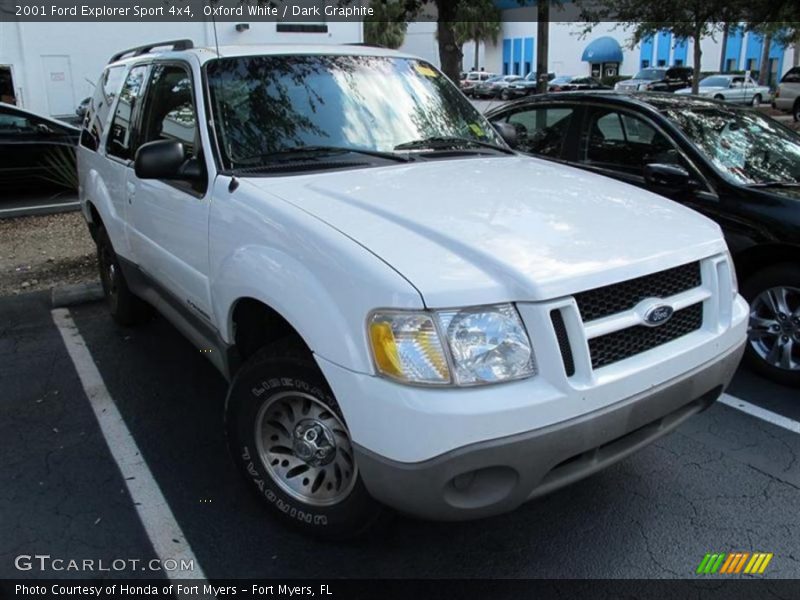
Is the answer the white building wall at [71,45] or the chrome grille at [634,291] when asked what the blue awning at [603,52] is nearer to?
the white building wall at [71,45]

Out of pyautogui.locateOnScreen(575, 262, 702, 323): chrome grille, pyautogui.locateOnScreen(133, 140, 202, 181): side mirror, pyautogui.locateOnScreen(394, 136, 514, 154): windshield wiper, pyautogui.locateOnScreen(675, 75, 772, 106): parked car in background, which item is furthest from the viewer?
pyautogui.locateOnScreen(675, 75, 772, 106): parked car in background

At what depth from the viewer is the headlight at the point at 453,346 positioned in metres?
2.17

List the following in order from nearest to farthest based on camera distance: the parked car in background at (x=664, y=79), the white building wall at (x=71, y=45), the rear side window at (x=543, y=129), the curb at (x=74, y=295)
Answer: the rear side window at (x=543, y=129), the curb at (x=74, y=295), the white building wall at (x=71, y=45), the parked car in background at (x=664, y=79)

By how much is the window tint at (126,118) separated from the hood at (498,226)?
1.90 metres

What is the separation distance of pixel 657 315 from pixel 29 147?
1035 cm

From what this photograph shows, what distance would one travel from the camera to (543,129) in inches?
231

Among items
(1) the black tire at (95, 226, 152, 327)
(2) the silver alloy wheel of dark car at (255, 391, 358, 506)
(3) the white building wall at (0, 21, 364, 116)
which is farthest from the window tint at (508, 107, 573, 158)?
(3) the white building wall at (0, 21, 364, 116)

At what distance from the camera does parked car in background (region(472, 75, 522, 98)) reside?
4644 cm

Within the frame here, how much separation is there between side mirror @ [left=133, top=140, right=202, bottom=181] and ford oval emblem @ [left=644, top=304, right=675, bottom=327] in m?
2.05

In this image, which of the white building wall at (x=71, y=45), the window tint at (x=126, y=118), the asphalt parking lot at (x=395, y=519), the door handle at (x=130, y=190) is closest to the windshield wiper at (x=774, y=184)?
the asphalt parking lot at (x=395, y=519)

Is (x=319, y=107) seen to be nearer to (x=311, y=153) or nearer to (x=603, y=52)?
(x=311, y=153)

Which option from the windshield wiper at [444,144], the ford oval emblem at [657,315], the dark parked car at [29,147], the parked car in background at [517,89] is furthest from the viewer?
the parked car in background at [517,89]

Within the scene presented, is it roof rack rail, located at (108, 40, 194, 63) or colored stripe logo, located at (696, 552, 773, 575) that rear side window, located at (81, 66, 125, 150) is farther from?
colored stripe logo, located at (696, 552, 773, 575)

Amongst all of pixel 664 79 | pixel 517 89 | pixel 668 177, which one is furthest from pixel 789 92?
pixel 668 177
